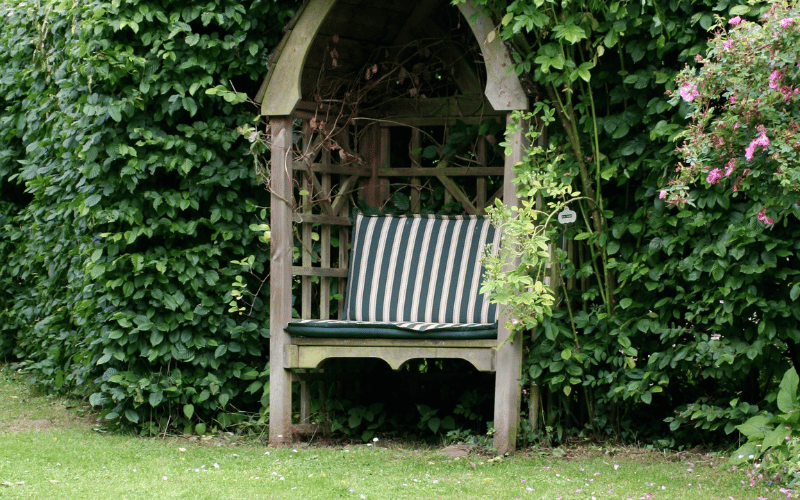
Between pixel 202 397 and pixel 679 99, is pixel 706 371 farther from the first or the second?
pixel 202 397

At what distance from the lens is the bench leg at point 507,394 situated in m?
4.15

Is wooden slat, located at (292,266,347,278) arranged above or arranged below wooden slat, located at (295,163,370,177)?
below

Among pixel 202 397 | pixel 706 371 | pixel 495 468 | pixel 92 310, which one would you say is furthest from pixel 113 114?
pixel 706 371

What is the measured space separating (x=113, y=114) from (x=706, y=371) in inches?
116

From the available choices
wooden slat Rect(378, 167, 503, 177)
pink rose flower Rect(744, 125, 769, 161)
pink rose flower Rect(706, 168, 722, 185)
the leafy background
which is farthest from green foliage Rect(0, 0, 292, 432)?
pink rose flower Rect(744, 125, 769, 161)

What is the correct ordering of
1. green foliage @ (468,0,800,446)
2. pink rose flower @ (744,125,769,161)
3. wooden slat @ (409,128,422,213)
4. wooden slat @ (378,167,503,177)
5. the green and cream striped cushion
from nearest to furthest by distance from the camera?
pink rose flower @ (744,125,769,161)
green foliage @ (468,0,800,446)
the green and cream striped cushion
wooden slat @ (378,167,503,177)
wooden slat @ (409,128,422,213)

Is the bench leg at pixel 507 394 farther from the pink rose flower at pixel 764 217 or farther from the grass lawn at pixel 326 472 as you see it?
the pink rose flower at pixel 764 217

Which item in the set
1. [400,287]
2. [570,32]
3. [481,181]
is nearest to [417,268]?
[400,287]

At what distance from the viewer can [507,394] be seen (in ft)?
13.7

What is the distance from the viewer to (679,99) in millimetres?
3811

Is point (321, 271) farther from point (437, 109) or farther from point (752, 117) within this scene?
point (752, 117)

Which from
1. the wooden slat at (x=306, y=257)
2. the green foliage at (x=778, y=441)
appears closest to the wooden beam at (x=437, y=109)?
the wooden slat at (x=306, y=257)

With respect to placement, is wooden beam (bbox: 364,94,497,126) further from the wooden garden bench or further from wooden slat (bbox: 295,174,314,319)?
wooden slat (bbox: 295,174,314,319)

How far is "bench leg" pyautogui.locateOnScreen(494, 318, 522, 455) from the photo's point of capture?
4.15 m
